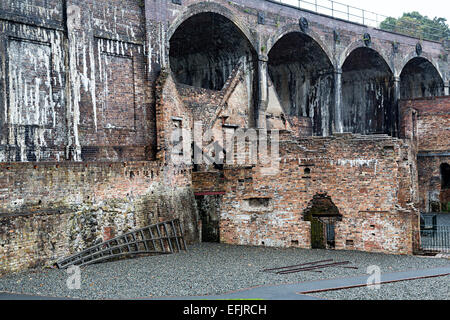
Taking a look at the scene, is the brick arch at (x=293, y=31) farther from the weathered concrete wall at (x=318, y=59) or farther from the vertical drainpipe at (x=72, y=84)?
the vertical drainpipe at (x=72, y=84)

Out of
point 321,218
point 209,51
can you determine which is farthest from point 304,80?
point 321,218

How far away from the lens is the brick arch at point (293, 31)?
22.5m

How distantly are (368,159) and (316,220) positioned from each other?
2167 mm

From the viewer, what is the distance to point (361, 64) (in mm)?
29438

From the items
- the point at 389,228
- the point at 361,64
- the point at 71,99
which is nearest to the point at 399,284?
the point at 389,228

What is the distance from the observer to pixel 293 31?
23.5 metres

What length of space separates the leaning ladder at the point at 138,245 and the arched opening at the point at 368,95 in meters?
16.8

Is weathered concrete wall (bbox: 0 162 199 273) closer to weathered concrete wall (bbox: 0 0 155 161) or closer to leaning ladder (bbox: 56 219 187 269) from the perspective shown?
leaning ladder (bbox: 56 219 187 269)

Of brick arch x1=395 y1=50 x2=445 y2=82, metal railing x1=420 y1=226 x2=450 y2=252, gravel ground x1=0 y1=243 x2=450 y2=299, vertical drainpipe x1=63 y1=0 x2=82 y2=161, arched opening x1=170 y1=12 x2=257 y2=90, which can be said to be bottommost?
metal railing x1=420 y1=226 x2=450 y2=252

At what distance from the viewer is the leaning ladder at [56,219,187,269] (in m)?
12.7

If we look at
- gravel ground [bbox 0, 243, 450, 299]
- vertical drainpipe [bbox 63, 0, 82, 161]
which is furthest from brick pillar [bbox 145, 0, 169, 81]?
gravel ground [bbox 0, 243, 450, 299]

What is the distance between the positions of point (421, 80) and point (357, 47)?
27.4ft

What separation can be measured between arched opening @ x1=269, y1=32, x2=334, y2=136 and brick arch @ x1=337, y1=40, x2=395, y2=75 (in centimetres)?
76

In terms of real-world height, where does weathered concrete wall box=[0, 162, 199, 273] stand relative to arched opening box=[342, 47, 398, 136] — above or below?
below
